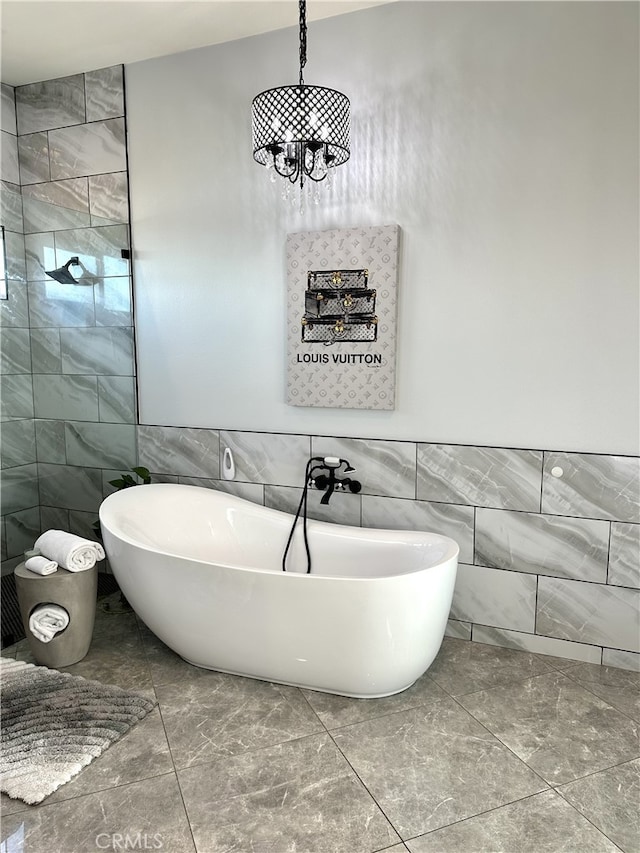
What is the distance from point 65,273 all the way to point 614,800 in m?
3.26

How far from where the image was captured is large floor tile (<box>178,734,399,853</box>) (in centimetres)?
175

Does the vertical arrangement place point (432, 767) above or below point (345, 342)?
below

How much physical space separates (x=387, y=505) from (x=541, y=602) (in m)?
0.82

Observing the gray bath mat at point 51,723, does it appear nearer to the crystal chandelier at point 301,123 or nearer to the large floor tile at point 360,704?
the large floor tile at point 360,704

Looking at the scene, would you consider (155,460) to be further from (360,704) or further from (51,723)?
(360,704)

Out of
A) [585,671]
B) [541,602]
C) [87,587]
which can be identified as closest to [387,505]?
[541,602]

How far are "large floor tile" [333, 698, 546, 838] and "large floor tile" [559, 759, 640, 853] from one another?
12 cm

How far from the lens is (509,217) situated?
8.87ft

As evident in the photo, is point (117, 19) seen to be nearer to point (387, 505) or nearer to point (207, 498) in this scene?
point (207, 498)

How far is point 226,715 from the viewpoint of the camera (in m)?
2.35

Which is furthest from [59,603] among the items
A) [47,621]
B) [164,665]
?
[164,665]

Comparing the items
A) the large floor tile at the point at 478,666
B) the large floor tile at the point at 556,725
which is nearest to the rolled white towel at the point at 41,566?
the large floor tile at the point at 478,666

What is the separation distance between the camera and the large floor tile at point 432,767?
6.15 feet

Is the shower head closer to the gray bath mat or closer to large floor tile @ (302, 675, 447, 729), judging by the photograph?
the gray bath mat
